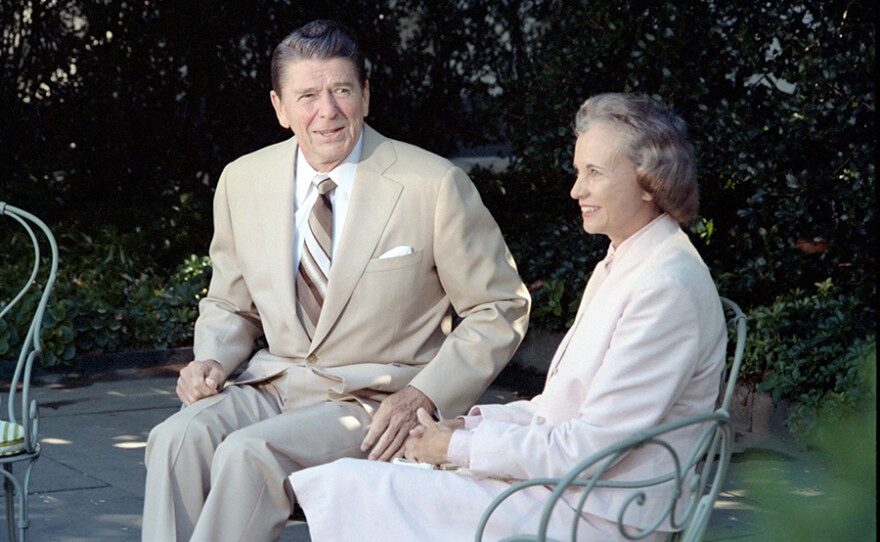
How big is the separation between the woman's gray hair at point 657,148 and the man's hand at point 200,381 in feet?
4.55

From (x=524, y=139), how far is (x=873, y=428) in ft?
22.3

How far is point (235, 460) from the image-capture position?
3.06 metres

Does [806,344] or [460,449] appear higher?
[460,449]

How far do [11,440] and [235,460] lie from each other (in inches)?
36.6

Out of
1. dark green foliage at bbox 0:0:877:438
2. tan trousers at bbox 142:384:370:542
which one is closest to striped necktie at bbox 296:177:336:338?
tan trousers at bbox 142:384:370:542

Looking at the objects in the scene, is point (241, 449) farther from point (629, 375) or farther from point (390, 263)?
point (629, 375)

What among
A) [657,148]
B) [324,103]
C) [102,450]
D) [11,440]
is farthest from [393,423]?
[102,450]

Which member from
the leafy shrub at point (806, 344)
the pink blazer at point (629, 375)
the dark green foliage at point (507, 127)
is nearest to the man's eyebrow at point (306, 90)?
the pink blazer at point (629, 375)

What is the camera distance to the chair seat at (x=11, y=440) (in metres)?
3.60

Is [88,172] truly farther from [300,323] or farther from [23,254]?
[300,323]

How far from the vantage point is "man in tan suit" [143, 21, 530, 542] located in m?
3.26

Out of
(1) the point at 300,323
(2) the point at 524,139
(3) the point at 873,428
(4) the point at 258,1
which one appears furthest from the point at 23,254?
(3) the point at 873,428

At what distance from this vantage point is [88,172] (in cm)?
1081

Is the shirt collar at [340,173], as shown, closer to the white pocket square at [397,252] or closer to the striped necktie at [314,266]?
the striped necktie at [314,266]
